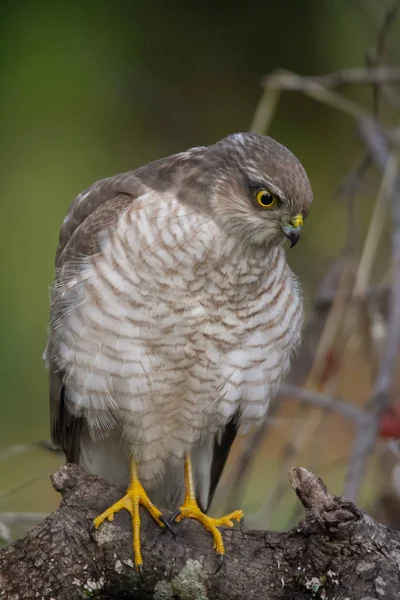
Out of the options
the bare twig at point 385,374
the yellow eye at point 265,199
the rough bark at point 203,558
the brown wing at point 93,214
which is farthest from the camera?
the bare twig at point 385,374

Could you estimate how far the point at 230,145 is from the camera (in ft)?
9.96

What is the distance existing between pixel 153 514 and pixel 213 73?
5202 mm

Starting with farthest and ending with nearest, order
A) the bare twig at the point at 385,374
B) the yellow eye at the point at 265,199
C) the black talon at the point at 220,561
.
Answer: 1. the bare twig at the point at 385,374
2. the yellow eye at the point at 265,199
3. the black talon at the point at 220,561

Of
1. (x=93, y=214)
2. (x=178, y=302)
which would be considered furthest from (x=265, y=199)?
(x=93, y=214)

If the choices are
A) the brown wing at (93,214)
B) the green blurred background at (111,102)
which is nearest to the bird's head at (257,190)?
the brown wing at (93,214)

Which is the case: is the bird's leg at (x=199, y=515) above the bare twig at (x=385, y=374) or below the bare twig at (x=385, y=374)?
below

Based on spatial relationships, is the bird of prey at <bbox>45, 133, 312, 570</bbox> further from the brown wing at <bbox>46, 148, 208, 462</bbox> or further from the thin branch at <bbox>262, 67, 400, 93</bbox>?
the thin branch at <bbox>262, 67, 400, 93</bbox>

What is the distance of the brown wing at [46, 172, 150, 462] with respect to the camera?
309cm

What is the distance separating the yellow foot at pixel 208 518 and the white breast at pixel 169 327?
10.4 inches

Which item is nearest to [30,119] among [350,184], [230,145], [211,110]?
[211,110]

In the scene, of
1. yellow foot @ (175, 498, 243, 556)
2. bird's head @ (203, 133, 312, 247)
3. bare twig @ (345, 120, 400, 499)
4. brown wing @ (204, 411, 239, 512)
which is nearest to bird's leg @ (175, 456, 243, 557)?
yellow foot @ (175, 498, 243, 556)

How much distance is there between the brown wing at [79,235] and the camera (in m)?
3.09

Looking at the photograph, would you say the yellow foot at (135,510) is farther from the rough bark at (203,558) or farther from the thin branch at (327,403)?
the thin branch at (327,403)

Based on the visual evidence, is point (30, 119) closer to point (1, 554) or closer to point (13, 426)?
point (13, 426)
